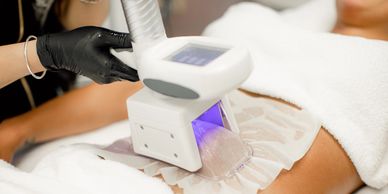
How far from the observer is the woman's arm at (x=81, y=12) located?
148 cm

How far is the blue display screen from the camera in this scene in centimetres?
78

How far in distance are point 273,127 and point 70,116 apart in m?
0.58

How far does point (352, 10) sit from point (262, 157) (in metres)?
0.55

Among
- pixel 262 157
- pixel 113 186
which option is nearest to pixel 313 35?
pixel 262 157

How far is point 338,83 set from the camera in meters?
1.14

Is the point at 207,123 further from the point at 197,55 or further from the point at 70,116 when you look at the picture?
the point at 70,116

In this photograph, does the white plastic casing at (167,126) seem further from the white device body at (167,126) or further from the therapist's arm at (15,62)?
the therapist's arm at (15,62)

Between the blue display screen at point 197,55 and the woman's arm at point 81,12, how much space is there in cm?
73

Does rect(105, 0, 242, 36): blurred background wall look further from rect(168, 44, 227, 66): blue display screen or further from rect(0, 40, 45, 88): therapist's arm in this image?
rect(168, 44, 227, 66): blue display screen

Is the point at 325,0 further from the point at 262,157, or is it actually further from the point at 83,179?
the point at 83,179

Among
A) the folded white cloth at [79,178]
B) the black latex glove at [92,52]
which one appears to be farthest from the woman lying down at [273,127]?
the black latex glove at [92,52]

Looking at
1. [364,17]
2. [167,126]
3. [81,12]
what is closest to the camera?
[167,126]

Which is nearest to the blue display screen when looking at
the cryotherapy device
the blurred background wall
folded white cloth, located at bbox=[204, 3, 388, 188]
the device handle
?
the cryotherapy device

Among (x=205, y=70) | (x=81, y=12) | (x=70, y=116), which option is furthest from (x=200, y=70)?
(x=81, y=12)
